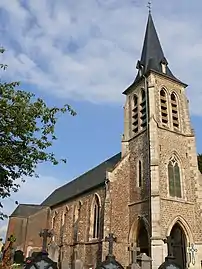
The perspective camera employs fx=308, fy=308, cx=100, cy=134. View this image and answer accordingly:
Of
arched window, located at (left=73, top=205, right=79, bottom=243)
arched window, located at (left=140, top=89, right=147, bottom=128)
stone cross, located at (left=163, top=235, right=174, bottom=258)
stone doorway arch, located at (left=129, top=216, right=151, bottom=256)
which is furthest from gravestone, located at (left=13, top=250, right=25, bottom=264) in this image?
stone cross, located at (left=163, top=235, right=174, bottom=258)

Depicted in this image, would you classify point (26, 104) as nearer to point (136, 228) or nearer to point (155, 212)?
point (155, 212)

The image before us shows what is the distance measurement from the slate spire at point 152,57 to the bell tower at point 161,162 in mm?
93

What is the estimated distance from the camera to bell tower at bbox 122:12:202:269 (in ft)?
61.4

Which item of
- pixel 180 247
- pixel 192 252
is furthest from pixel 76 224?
pixel 192 252

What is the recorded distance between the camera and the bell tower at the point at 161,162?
737 inches

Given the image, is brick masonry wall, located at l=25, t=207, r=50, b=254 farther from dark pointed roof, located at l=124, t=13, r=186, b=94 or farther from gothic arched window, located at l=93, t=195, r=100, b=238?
dark pointed roof, located at l=124, t=13, r=186, b=94

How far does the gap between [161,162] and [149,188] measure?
2.05 m

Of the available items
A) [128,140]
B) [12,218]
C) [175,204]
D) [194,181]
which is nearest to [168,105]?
[128,140]

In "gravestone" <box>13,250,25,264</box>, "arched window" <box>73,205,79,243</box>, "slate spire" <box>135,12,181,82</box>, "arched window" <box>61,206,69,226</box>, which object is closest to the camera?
"arched window" <box>73,205,79,243</box>

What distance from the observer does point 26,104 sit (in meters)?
10.1

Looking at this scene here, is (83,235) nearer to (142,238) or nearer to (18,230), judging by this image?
(142,238)

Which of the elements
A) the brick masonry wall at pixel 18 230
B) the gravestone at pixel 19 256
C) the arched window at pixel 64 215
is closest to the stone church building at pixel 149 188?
the arched window at pixel 64 215

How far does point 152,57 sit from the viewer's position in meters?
25.9

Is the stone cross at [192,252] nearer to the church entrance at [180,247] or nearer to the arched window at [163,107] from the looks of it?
the church entrance at [180,247]
